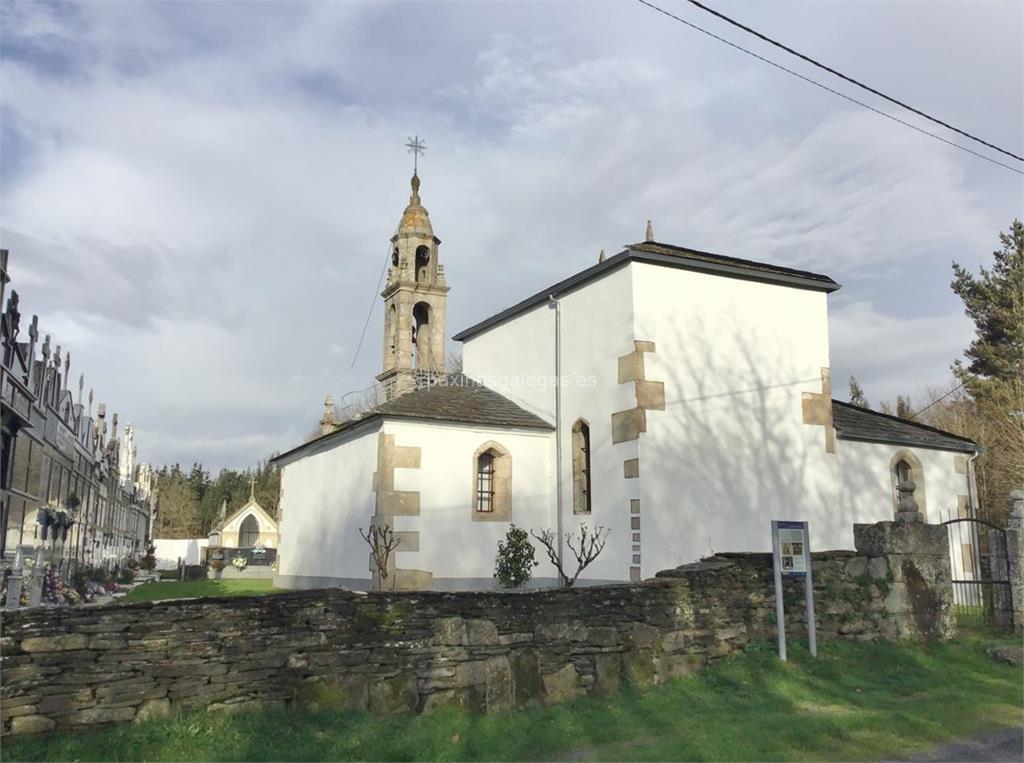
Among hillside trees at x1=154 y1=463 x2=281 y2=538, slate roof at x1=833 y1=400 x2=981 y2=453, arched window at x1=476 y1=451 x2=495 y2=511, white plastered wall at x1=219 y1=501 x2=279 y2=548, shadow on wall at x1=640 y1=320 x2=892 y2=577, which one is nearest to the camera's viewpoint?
shadow on wall at x1=640 y1=320 x2=892 y2=577

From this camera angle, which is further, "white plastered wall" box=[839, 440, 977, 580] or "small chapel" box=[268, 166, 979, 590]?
"white plastered wall" box=[839, 440, 977, 580]

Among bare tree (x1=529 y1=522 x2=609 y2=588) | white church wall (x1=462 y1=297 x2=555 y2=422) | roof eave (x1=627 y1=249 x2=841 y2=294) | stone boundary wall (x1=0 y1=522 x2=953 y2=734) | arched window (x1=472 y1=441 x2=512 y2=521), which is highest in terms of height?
roof eave (x1=627 y1=249 x2=841 y2=294)

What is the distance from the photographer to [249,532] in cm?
4634

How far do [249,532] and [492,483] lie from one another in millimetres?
32939

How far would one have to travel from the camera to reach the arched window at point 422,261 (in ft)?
96.2

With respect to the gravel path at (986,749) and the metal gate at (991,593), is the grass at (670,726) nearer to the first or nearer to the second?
the gravel path at (986,749)

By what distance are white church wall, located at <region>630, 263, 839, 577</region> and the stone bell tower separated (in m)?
12.9

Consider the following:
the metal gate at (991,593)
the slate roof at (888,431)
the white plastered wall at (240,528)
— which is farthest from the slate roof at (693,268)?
the white plastered wall at (240,528)

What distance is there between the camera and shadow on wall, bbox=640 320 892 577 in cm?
1589

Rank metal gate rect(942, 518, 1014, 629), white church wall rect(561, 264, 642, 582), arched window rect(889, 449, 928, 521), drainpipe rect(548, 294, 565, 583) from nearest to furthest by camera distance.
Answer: metal gate rect(942, 518, 1014, 629) < white church wall rect(561, 264, 642, 582) < drainpipe rect(548, 294, 565, 583) < arched window rect(889, 449, 928, 521)

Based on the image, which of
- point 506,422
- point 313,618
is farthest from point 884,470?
point 313,618

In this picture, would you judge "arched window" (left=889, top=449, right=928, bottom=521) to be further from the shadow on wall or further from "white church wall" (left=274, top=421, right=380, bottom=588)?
"white church wall" (left=274, top=421, right=380, bottom=588)

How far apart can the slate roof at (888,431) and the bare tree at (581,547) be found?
751 cm

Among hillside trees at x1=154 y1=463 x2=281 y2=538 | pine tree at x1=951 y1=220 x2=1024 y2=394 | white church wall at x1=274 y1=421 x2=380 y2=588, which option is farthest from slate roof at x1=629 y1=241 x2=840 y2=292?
hillside trees at x1=154 y1=463 x2=281 y2=538
